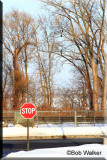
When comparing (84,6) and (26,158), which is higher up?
(84,6)

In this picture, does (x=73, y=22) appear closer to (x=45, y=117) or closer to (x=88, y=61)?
(x=88, y=61)

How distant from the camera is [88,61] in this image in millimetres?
37500

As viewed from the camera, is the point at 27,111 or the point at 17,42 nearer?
the point at 27,111

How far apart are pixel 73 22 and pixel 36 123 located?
14.4 meters

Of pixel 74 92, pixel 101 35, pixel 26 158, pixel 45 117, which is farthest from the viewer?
pixel 74 92

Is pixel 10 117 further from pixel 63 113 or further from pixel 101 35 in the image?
pixel 101 35

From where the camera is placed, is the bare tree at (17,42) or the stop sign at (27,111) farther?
the bare tree at (17,42)

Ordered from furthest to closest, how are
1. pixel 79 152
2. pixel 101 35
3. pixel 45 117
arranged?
1. pixel 101 35
2. pixel 45 117
3. pixel 79 152

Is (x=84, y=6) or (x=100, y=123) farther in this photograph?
(x=84, y=6)

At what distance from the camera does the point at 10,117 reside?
27.1 metres

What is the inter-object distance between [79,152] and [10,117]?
1771cm

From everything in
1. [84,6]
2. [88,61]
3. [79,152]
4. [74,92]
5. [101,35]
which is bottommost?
[79,152]

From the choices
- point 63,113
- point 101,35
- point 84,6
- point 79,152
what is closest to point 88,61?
point 101,35

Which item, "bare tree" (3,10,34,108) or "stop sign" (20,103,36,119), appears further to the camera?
"bare tree" (3,10,34,108)
